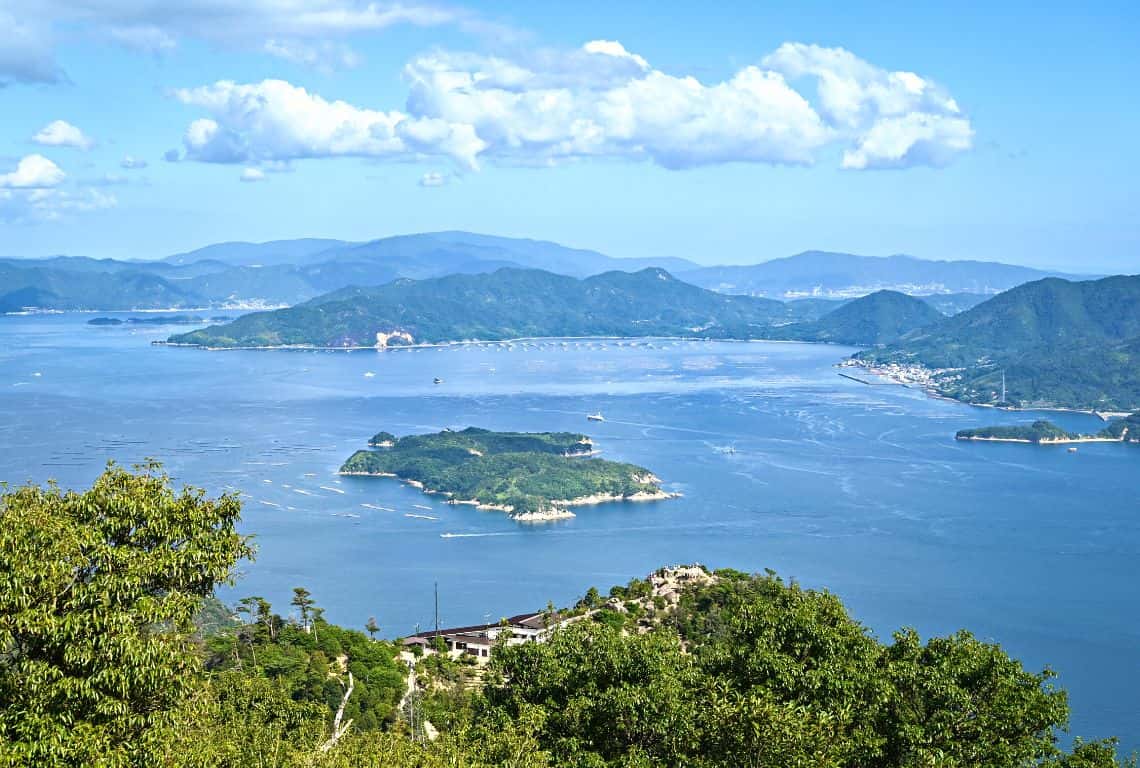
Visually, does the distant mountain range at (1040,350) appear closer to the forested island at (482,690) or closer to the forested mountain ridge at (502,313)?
the forested mountain ridge at (502,313)

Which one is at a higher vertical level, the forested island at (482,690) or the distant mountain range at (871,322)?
the distant mountain range at (871,322)

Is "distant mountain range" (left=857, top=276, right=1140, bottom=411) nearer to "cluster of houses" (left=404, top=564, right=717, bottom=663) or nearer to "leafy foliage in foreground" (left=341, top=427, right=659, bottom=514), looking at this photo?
"leafy foliage in foreground" (left=341, top=427, right=659, bottom=514)

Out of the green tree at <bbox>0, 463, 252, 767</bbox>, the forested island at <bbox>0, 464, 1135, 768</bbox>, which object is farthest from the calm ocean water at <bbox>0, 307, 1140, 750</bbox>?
the green tree at <bbox>0, 463, 252, 767</bbox>

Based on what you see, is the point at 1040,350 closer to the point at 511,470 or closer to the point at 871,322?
the point at 871,322

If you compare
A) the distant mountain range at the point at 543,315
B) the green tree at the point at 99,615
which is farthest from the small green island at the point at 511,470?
the distant mountain range at the point at 543,315

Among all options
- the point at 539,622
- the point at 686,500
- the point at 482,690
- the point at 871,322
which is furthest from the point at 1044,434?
the point at 871,322

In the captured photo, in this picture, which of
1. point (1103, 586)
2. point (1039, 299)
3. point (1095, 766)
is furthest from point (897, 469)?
point (1039, 299)

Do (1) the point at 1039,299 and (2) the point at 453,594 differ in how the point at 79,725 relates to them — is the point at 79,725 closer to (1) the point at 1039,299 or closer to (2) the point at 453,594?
(2) the point at 453,594

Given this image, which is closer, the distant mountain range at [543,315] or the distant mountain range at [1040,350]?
the distant mountain range at [1040,350]
